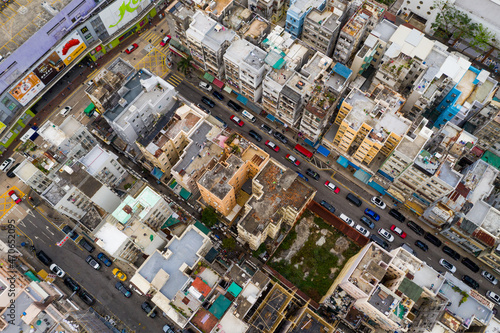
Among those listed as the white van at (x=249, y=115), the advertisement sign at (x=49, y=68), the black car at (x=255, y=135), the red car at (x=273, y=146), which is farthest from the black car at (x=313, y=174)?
the advertisement sign at (x=49, y=68)

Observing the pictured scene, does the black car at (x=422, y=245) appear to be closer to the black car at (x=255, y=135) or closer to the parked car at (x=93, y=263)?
the black car at (x=255, y=135)

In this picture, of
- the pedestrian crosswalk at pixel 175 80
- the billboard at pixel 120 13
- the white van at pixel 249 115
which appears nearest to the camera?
the billboard at pixel 120 13

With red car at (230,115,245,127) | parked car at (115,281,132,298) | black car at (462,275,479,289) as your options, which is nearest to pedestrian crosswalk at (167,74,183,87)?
red car at (230,115,245,127)

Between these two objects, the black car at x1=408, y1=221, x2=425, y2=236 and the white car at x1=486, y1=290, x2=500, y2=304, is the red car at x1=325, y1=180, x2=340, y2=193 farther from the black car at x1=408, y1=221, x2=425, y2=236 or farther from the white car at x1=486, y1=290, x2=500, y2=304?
the white car at x1=486, y1=290, x2=500, y2=304

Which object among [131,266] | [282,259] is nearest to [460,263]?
[282,259]

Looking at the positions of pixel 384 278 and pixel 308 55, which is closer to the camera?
pixel 384 278

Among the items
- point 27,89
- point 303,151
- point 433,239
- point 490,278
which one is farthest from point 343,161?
point 27,89

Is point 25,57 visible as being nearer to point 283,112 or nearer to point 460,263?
point 283,112

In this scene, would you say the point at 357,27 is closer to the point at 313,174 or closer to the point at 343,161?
the point at 343,161
